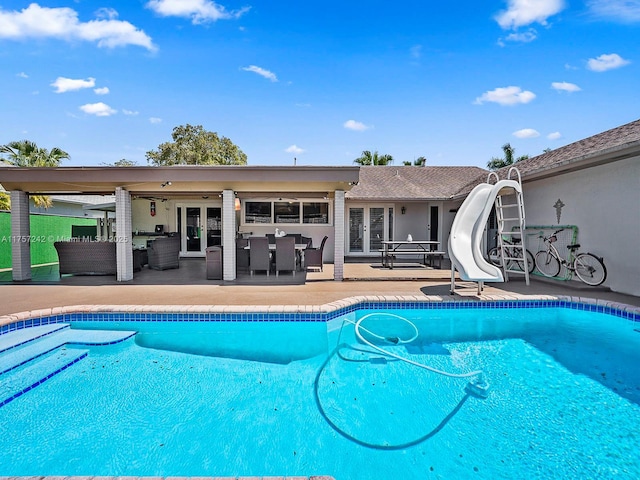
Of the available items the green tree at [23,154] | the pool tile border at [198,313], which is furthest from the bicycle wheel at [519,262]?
the green tree at [23,154]

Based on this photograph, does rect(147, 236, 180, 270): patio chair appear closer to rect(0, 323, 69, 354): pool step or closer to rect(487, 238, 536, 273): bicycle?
rect(0, 323, 69, 354): pool step

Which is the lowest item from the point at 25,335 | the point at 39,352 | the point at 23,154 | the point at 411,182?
the point at 39,352

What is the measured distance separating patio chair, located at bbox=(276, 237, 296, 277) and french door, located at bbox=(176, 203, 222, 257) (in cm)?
569

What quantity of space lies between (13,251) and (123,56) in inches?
302

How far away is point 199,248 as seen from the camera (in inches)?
586

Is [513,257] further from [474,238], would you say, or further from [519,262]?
[474,238]

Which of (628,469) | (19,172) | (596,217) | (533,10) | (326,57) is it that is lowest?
(628,469)

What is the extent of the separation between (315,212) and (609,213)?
9261 mm

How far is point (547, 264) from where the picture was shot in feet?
32.0

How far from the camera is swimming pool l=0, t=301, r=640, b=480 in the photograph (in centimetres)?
290

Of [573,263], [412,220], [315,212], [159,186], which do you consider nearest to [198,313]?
[159,186]

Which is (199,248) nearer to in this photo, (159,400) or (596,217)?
(159,400)

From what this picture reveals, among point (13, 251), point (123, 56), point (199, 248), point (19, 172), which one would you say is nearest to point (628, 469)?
point (19, 172)

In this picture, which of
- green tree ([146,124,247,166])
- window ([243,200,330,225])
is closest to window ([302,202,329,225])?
window ([243,200,330,225])
